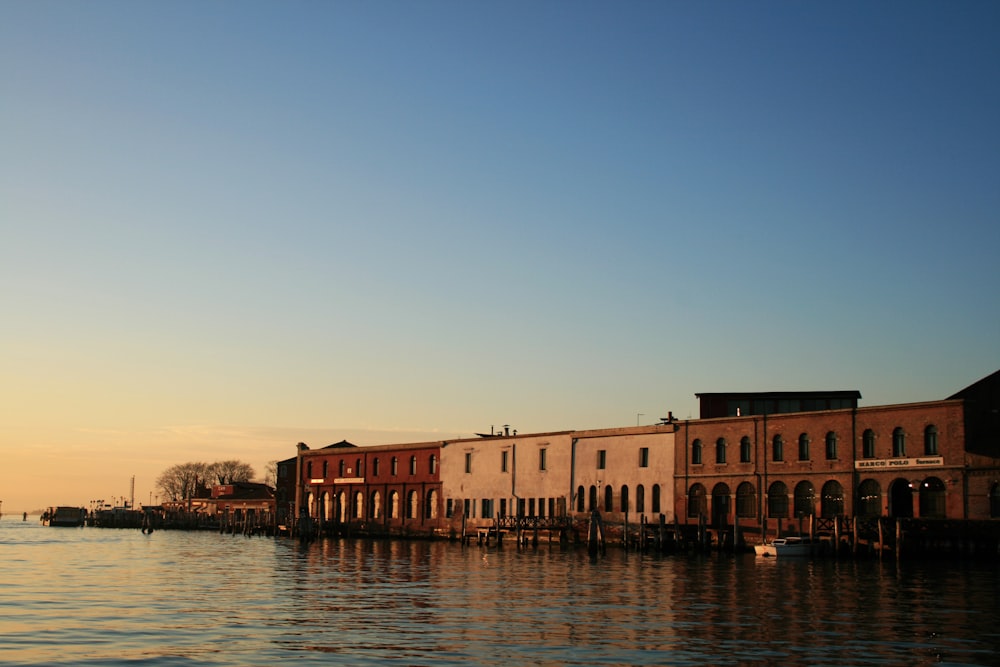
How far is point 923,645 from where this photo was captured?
934 inches

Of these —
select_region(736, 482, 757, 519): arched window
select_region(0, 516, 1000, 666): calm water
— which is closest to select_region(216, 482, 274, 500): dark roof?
select_region(736, 482, 757, 519): arched window

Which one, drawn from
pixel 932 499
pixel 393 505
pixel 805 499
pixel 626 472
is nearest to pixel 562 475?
pixel 626 472

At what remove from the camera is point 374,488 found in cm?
9788

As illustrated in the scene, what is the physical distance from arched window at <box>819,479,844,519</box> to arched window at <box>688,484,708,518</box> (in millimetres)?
8448

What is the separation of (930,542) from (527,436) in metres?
34.7

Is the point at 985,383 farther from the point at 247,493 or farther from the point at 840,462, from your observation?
the point at 247,493

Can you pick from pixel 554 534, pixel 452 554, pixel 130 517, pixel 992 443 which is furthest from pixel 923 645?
pixel 130 517

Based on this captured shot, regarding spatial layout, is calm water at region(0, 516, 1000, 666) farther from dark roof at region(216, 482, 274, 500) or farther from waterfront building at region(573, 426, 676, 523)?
dark roof at region(216, 482, 274, 500)

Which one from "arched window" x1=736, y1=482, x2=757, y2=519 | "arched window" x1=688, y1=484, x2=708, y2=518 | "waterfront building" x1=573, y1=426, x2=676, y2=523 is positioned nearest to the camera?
"arched window" x1=736, y1=482, x2=757, y2=519

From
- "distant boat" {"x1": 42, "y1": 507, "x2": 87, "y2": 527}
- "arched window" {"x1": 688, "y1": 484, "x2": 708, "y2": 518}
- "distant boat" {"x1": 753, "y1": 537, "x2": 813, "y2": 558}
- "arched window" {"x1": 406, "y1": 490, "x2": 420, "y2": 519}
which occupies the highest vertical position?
"arched window" {"x1": 688, "y1": 484, "x2": 708, "y2": 518}

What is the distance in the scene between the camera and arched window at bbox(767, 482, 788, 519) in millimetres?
65438

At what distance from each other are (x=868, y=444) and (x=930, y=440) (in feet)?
12.5

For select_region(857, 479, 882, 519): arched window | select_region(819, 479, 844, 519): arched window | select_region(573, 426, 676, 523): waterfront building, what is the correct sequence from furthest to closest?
select_region(573, 426, 676, 523): waterfront building
select_region(819, 479, 844, 519): arched window
select_region(857, 479, 882, 519): arched window

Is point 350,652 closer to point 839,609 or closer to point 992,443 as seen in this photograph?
point 839,609
